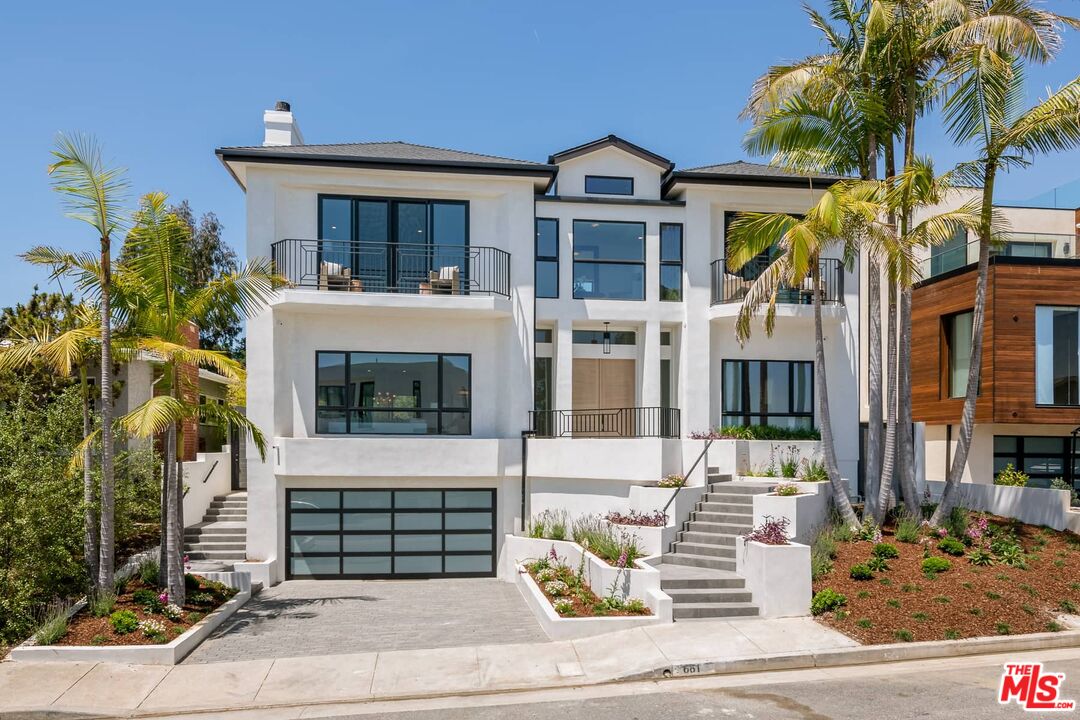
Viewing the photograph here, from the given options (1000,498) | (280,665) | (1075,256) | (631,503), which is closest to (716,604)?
(631,503)

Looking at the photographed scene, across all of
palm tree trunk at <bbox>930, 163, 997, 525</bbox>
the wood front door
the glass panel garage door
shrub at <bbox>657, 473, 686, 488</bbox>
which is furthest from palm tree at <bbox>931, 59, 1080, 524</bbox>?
the glass panel garage door

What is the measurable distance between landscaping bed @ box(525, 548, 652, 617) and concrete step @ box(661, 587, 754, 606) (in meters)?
0.57

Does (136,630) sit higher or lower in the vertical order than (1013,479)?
lower

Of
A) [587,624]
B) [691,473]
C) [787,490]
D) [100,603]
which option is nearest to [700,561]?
[787,490]

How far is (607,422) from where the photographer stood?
17562mm

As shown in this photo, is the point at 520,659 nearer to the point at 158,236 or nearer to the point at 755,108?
the point at 158,236

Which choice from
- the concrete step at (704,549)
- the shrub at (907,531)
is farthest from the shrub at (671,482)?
the shrub at (907,531)

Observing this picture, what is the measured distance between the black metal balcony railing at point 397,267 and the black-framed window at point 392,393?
153 centimetres

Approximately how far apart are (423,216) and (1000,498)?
13.5 m

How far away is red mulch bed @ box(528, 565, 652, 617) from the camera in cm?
1107

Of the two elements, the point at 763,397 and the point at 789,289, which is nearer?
the point at 789,289

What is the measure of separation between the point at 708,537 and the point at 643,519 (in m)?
1.19

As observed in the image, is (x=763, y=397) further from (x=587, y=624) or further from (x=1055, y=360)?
(x=587, y=624)

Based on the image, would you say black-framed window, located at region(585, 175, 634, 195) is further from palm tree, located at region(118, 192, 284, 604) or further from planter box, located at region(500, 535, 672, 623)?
palm tree, located at region(118, 192, 284, 604)
